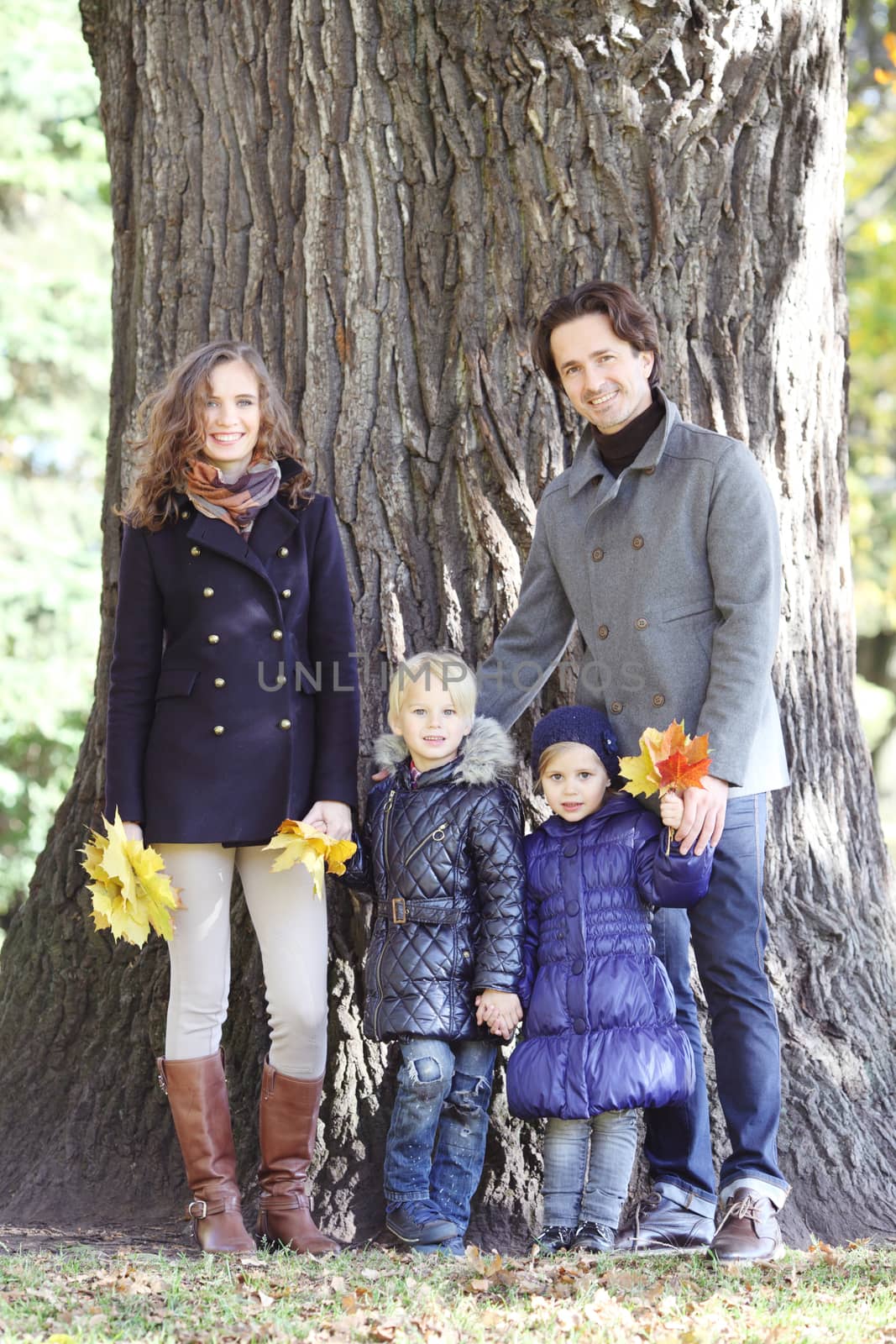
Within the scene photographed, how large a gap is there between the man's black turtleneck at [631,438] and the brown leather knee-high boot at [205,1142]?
1.83m

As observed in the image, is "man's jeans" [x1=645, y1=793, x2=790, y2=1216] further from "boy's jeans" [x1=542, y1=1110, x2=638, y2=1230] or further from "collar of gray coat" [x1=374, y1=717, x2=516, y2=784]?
"collar of gray coat" [x1=374, y1=717, x2=516, y2=784]

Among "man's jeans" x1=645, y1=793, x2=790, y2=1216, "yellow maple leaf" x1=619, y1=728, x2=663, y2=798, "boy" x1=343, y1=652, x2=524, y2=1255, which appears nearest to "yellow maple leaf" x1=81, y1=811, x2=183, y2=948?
"boy" x1=343, y1=652, x2=524, y2=1255

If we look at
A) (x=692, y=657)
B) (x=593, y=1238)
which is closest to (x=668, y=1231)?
(x=593, y=1238)

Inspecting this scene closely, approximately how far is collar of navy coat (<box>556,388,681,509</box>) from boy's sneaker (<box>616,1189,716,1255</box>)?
5.83 feet

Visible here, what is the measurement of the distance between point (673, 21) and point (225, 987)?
295cm

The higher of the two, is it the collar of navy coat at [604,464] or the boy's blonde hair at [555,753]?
the collar of navy coat at [604,464]

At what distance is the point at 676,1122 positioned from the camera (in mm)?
3559

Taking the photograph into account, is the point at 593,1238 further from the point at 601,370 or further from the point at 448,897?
the point at 601,370

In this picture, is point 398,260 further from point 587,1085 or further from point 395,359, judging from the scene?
point 587,1085

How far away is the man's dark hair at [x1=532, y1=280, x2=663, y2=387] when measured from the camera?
3584 millimetres

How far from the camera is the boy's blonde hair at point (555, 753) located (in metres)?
3.50

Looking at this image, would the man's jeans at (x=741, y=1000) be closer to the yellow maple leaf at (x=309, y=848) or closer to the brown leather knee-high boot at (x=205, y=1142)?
the yellow maple leaf at (x=309, y=848)

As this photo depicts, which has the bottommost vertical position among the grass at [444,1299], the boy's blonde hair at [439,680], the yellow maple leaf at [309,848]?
the grass at [444,1299]

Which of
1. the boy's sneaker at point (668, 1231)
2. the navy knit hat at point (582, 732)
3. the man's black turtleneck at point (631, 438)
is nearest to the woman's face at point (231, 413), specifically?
the man's black turtleneck at point (631, 438)
